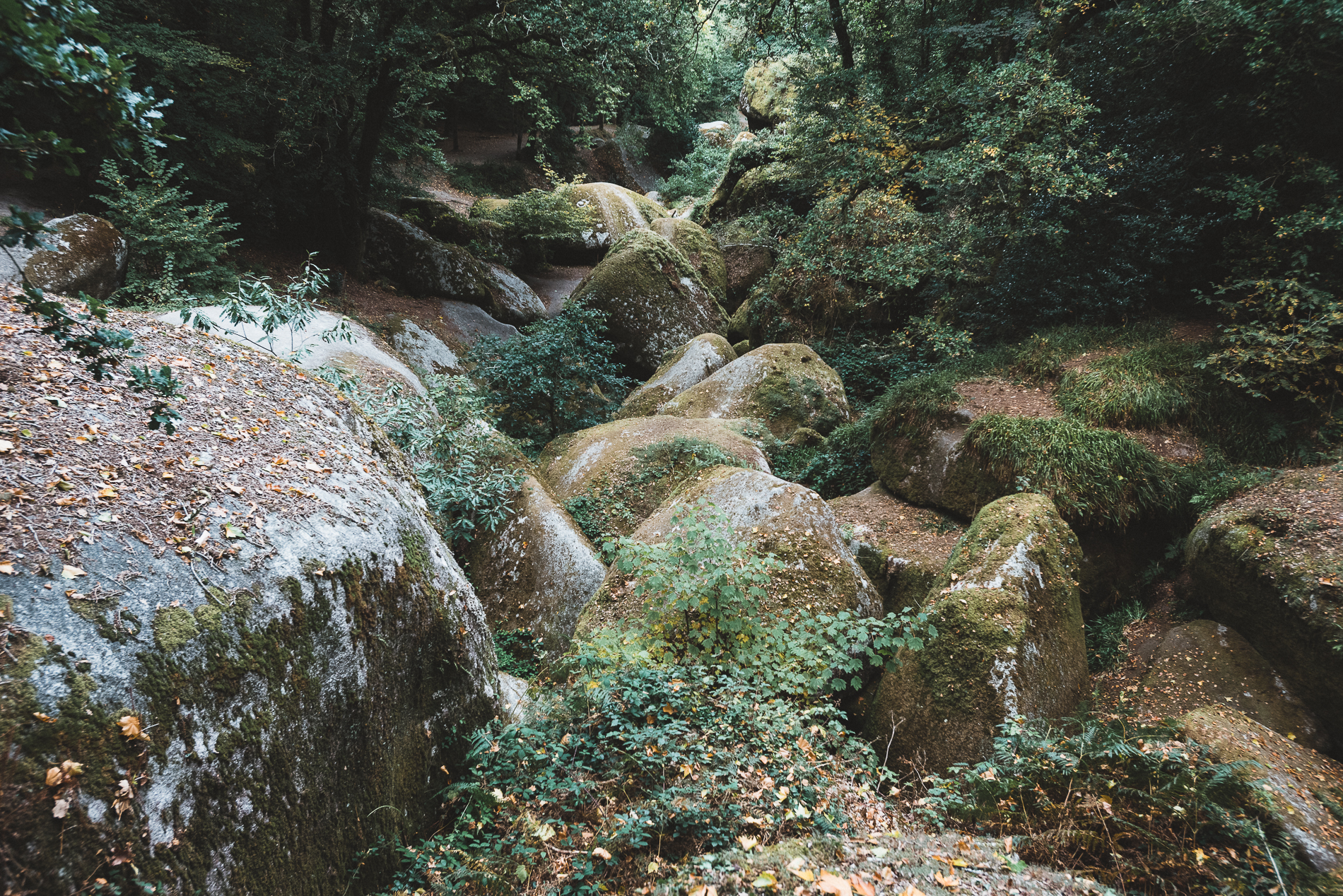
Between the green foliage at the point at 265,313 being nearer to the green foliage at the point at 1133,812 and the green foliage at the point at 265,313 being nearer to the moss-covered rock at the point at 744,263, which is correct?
the green foliage at the point at 1133,812

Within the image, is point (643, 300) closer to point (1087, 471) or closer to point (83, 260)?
point (83, 260)

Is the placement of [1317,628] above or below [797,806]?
above

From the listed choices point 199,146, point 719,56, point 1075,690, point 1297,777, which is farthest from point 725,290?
point 719,56

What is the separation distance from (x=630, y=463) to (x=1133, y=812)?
16.9ft

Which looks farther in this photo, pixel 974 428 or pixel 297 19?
pixel 297 19

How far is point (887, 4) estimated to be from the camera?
11.6m

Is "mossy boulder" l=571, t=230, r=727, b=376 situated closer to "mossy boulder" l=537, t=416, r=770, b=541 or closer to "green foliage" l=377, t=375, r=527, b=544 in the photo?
"mossy boulder" l=537, t=416, r=770, b=541

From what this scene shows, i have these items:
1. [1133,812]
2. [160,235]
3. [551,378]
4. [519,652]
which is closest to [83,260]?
[160,235]

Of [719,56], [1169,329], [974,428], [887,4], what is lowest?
[974,428]

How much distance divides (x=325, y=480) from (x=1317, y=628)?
678 centimetres

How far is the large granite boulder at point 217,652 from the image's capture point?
5.90ft

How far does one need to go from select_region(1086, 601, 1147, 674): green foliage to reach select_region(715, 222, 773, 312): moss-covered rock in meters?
10.9

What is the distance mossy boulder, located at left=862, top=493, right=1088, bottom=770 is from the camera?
3.80 metres

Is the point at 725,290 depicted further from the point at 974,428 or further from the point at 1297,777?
the point at 1297,777
